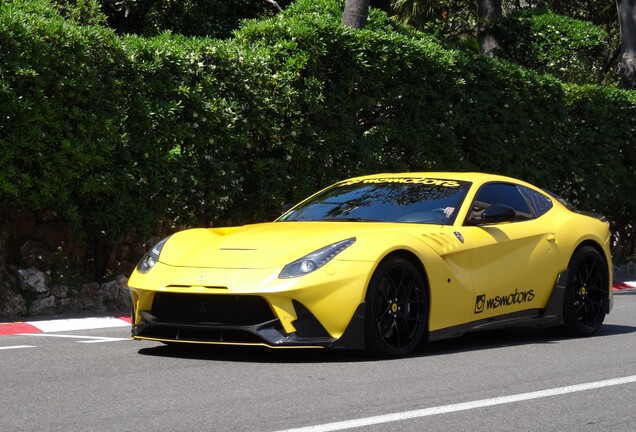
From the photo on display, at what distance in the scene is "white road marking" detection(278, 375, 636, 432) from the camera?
20.7 ft

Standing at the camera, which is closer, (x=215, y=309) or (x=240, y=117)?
(x=215, y=309)

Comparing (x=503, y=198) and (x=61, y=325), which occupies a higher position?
(x=503, y=198)

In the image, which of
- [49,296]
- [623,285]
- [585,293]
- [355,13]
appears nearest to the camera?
[585,293]

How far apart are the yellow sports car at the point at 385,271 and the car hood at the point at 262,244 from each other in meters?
0.01

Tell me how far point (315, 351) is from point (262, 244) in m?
0.97

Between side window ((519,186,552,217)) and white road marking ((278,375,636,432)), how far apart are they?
255 cm

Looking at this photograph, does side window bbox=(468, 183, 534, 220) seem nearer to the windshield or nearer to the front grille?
the windshield

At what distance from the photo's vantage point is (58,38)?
12.0 metres

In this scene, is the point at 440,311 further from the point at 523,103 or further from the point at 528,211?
the point at 523,103

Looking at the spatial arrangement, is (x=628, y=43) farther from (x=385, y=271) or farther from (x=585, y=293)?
(x=385, y=271)

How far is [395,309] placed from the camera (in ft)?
28.7

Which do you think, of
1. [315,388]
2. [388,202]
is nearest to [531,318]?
[388,202]

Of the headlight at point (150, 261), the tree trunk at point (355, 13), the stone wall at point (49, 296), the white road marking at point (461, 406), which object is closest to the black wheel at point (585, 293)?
the white road marking at point (461, 406)

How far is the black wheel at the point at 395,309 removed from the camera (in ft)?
28.0
